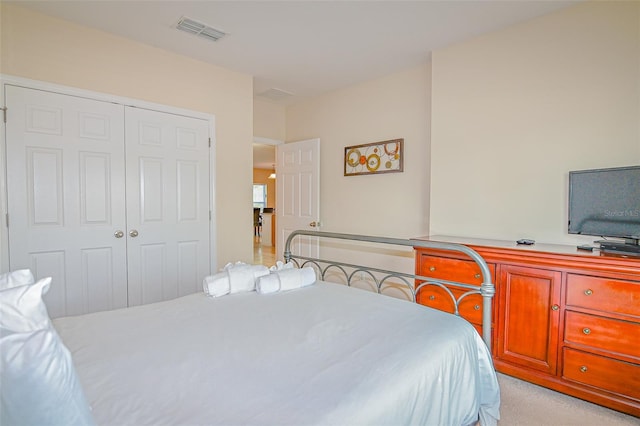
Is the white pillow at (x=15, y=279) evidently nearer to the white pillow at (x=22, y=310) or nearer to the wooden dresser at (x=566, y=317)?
the white pillow at (x=22, y=310)

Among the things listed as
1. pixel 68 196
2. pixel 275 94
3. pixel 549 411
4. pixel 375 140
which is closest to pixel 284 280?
pixel 549 411

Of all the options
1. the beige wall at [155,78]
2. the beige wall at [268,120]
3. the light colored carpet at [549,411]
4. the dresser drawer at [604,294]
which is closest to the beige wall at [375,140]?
the beige wall at [268,120]

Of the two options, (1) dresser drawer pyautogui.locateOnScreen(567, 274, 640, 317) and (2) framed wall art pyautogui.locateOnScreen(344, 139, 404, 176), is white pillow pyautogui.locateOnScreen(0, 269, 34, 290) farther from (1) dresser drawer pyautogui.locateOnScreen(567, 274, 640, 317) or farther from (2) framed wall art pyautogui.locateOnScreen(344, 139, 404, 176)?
(2) framed wall art pyautogui.locateOnScreen(344, 139, 404, 176)

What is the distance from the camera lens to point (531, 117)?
8.54 ft

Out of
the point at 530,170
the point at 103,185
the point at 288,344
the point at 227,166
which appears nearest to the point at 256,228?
the point at 227,166

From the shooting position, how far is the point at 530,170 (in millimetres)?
2609

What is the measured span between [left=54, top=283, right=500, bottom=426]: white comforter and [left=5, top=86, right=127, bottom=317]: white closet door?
146cm

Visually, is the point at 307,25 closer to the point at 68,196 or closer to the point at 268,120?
the point at 268,120

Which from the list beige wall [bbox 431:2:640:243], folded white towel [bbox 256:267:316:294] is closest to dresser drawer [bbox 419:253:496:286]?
beige wall [bbox 431:2:640:243]

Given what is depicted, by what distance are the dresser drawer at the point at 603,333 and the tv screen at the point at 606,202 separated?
53 cm

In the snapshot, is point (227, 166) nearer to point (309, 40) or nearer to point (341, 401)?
point (309, 40)

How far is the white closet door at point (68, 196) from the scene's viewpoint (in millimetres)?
2477

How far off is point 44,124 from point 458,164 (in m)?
3.39

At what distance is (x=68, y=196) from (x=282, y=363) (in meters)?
2.51
